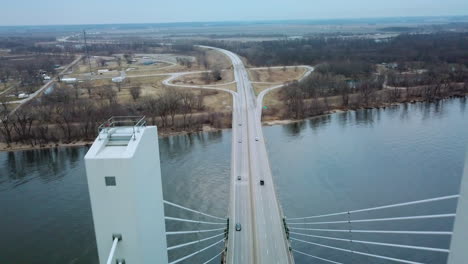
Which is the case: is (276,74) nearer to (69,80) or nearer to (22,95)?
(69,80)

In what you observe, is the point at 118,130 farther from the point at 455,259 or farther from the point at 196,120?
the point at 196,120

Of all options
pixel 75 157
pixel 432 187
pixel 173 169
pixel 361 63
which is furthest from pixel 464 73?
pixel 75 157

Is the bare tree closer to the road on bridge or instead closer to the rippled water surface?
the road on bridge

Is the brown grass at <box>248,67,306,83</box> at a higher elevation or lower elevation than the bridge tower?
lower

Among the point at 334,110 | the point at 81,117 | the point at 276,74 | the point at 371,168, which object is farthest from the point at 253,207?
the point at 276,74

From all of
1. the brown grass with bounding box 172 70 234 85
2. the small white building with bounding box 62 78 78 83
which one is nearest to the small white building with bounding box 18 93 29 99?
the small white building with bounding box 62 78 78 83

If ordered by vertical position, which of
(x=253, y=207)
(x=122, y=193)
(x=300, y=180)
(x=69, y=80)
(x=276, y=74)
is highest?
(x=122, y=193)

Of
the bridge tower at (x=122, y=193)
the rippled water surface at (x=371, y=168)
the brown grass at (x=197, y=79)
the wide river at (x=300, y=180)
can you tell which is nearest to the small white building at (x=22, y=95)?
the wide river at (x=300, y=180)
